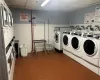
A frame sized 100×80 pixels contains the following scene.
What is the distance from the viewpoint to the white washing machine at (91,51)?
2760mm

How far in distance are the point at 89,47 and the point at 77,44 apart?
68cm

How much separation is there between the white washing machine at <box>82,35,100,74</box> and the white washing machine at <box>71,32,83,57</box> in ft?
0.73

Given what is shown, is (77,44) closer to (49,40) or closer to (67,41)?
(67,41)

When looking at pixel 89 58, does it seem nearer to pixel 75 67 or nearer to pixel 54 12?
pixel 75 67

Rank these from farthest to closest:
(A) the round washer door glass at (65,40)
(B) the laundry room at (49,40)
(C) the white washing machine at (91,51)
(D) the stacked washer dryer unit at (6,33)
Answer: (A) the round washer door glass at (65,40)
(C) the white washing machine at (91,51)
(B) the laundry room at (49,40)
(D) the stacked washer dryer unit at (6,33)

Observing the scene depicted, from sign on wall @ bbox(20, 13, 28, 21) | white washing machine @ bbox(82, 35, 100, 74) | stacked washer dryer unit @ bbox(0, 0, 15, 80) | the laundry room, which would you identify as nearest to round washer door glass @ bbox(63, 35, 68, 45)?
the laundry room

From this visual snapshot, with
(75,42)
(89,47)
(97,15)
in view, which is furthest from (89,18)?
(89,47)

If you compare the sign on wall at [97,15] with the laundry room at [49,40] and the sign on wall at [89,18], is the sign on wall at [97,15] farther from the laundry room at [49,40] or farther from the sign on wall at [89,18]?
the sign on wall at [89,18]

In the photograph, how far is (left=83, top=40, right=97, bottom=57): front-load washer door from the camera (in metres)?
2.85

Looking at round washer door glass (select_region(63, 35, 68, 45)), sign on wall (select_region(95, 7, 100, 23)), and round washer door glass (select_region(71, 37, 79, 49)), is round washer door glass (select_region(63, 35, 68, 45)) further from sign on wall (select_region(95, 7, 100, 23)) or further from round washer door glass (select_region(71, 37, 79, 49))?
sign on wall (select_region(95, 7, 100, 23))

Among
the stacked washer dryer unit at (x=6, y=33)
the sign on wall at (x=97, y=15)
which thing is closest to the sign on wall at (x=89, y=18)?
the sign on wall at (x=97, y=15)

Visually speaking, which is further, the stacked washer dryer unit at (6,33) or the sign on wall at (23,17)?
the sign on wall at (23,17)

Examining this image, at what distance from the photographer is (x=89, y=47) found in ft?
10.1

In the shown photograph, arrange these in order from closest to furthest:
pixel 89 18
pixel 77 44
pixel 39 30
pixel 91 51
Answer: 1. pixel 91 51
2. pixel 77 44
3. pixel 89 18
4. pixel 39 30
